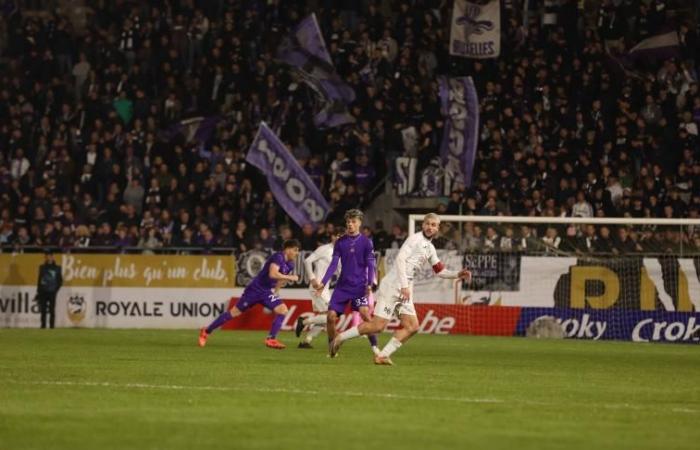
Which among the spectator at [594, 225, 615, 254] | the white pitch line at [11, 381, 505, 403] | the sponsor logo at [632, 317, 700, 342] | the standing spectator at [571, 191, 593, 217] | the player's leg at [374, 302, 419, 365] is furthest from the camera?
the standing spectator at [571, 191, 593, 217]

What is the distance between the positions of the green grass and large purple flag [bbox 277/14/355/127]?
41.3 feet

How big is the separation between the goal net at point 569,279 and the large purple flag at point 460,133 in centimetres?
188

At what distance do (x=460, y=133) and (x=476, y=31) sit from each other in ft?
11.0

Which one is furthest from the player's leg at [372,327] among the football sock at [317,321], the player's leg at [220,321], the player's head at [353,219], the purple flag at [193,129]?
the purple flag at [193,129]

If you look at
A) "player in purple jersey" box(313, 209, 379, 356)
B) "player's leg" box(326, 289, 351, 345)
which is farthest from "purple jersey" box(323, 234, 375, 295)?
"player's leg" box(326, 289, 351, 345)

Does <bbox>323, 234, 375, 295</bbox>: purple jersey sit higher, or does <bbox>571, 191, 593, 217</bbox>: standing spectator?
<bbox>571, 191, 593, 217</bbox>: standing spectator

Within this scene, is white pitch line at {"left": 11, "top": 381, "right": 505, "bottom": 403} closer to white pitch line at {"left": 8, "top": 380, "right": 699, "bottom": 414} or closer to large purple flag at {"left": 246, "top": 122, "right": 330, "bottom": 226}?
white pitch line at {"left": 8, "top": 380, "right": 699, "bottom": 414}

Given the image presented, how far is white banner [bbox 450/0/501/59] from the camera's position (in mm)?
33281

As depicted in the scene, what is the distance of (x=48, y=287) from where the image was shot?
31.0 metres

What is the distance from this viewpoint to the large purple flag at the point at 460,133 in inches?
1236

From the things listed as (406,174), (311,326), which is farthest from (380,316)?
(406,174)

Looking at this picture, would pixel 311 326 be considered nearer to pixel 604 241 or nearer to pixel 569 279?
pixel 569 279

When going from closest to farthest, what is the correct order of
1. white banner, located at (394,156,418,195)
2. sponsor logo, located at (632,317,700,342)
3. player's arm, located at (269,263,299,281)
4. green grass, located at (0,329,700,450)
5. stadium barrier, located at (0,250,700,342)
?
green grass, located at (0,329,700,450)
player's arm, located at (269,263,299,281)
sponsor logo, located at (632,317,700,342)
stadium barrier, located at (0,250,700,342)
white banner, located at (394,156,418,195)

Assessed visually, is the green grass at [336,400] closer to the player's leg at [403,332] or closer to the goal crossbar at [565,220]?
the player's leg at [403,332]
